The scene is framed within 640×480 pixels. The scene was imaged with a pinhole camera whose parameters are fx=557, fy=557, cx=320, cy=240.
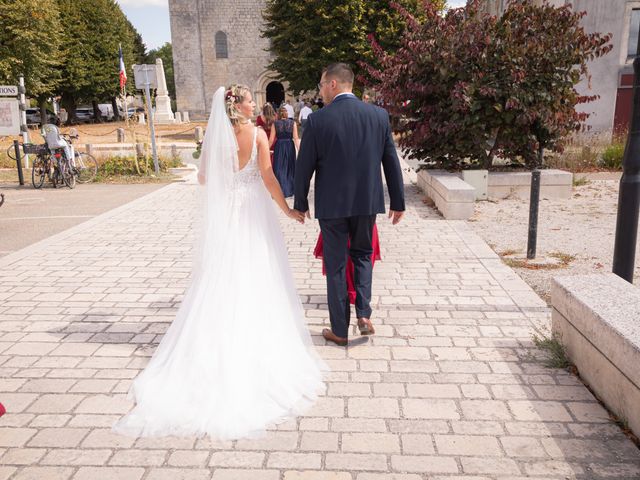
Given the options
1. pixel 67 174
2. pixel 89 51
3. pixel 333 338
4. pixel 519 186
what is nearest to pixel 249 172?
pixel 333 338

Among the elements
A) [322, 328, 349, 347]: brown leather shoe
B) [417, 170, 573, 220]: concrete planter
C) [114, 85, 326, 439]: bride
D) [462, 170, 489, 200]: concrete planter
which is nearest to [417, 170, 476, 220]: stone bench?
[417, 170, 573, 220]: concrete planter

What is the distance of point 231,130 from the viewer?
3914 millimetres

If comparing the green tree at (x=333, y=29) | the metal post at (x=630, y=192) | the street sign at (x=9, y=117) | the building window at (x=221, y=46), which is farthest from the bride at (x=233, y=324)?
the building window at (x=221, y=46)

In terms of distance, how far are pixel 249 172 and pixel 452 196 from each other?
5.70 meters

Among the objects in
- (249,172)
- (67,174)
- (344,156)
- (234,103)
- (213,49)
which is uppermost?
(213,49)

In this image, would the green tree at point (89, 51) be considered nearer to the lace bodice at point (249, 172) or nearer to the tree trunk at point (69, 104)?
the tree trunk at point (69, 104)

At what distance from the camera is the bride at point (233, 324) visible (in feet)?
10.9

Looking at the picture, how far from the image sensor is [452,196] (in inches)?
358

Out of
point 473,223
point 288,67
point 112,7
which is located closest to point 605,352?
point 473,223

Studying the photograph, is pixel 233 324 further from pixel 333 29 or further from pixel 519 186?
pixel 333 29

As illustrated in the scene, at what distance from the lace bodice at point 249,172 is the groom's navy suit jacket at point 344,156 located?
32 cm

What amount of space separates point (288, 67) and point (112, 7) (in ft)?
90.6

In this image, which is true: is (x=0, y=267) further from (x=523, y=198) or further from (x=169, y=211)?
(x=523, y=198)

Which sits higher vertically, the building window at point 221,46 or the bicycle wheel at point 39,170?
the building window at point 221,46
